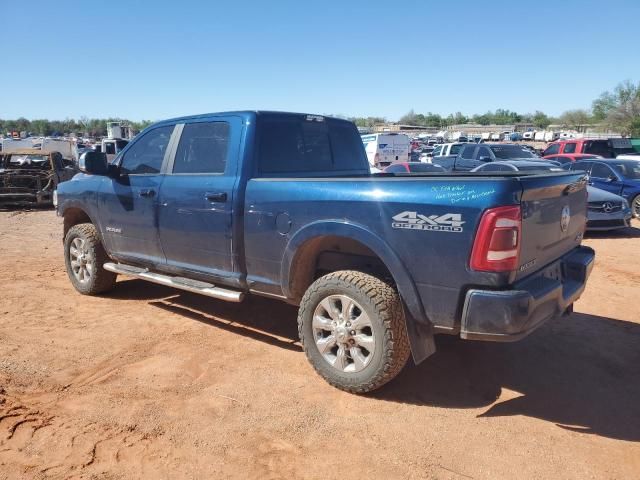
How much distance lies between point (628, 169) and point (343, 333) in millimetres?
11505

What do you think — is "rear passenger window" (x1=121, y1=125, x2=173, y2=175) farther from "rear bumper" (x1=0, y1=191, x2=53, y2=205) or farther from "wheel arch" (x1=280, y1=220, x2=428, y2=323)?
"rear bumper" (x1=0, y1=191, x2=53, y2=205)

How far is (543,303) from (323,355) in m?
1.53

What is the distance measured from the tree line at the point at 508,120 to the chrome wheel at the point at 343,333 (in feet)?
185

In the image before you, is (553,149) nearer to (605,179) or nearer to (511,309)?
(605,179)

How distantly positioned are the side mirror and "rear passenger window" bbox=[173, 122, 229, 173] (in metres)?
0.94

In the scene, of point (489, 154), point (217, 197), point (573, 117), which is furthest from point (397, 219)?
point (573, 117)

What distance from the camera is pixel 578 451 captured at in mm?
2906

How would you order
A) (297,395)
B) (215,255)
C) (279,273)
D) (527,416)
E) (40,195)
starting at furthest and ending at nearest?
(40,195) < (215,255) < (279,273) < (297,395) < (527,416)

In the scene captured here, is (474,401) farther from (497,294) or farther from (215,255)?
(215,255)

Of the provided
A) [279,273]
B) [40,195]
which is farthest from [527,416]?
[40,195]

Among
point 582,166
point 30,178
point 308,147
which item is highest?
point 308,147

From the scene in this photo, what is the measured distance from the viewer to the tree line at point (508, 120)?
52500mm

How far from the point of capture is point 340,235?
3.45m

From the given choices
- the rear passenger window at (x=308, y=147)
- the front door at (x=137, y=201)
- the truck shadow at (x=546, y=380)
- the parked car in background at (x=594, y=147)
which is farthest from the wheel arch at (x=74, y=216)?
the parked car in background at (x=594, y=147)
